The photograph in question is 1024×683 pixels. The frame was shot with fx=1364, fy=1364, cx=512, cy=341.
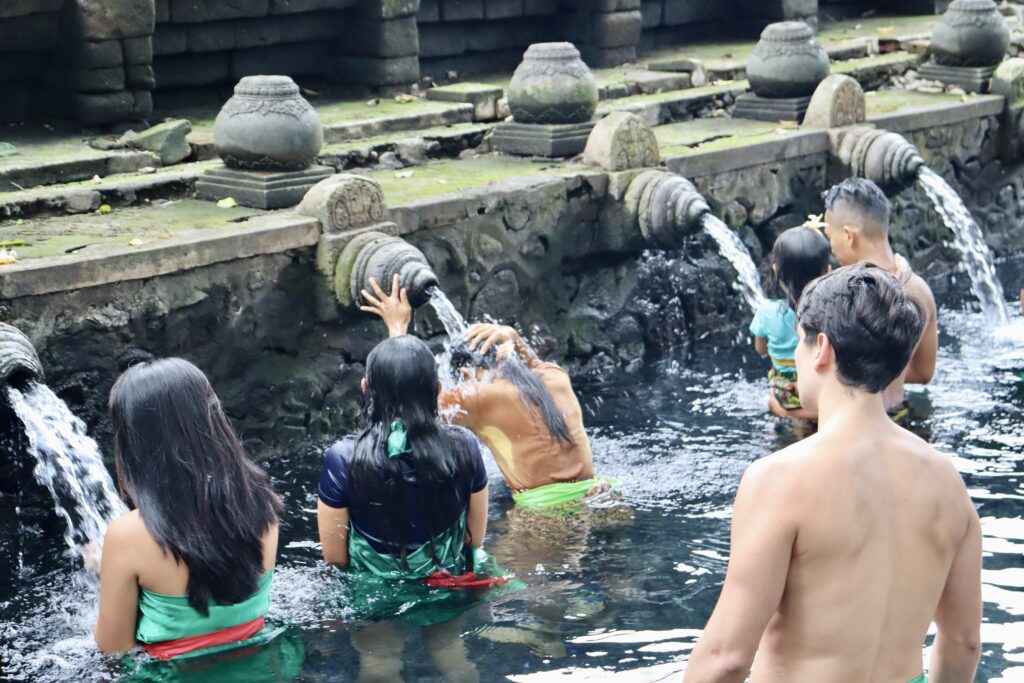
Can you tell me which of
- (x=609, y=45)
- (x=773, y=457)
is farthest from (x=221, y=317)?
(x=609, y=45)

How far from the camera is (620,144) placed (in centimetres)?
853

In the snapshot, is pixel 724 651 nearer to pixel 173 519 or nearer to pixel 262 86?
pixel 173 519

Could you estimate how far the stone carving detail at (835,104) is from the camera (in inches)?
391

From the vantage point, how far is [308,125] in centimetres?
706

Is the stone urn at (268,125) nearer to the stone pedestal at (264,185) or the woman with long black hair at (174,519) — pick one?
the stone pedestal at (264,185)

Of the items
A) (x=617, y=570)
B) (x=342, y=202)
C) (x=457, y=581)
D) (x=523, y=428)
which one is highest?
(x=342, y=202)

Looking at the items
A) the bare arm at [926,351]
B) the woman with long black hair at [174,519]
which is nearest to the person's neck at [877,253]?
the bare arm at [926,351]

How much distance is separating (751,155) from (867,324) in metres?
A: 6.98

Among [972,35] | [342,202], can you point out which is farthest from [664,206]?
[972,35]

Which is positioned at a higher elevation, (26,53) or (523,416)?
(26,53)

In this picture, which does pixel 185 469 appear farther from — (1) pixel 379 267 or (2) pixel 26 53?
(2) pixel 26 53

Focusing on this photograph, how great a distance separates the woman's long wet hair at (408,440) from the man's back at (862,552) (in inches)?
73.6

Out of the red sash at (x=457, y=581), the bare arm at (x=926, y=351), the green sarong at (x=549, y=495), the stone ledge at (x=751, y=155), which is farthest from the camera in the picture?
the stone ledge at (x=751, y=155)

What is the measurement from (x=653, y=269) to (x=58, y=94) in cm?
402
